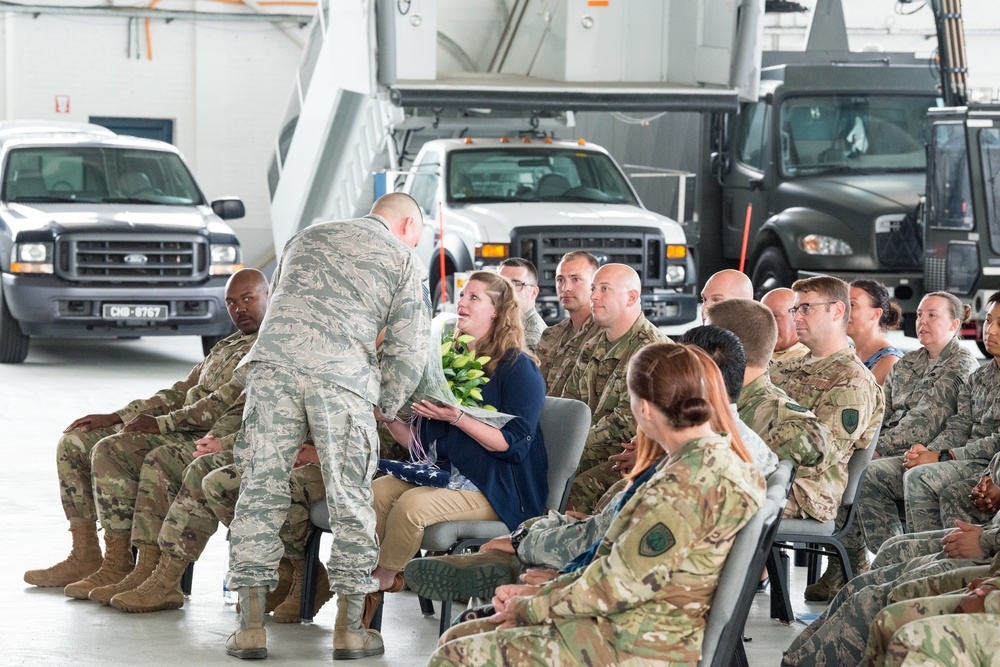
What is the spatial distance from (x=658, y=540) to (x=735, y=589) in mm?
237

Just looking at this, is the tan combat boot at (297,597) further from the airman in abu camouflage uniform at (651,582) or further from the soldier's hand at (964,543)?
the soldier's hand at (964,543)

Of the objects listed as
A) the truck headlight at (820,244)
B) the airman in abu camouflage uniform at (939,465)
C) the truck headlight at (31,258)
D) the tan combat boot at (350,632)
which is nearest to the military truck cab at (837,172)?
the truck headlight at (820,244)

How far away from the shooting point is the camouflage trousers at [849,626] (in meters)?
3.91

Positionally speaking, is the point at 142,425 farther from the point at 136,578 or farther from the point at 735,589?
the point at 735,589

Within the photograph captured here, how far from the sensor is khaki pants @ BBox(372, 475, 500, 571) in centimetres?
480

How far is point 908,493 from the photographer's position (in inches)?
213

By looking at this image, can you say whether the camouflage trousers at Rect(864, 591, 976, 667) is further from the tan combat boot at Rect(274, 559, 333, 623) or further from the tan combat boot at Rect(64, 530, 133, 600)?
the tan combat boot at Rect(64, 530, 133, 600)

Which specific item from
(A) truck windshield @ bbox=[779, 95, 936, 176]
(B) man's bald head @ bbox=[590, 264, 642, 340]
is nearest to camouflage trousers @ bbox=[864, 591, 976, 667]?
(B) man's bald head @ bbox=[590, 264, 642, 340]

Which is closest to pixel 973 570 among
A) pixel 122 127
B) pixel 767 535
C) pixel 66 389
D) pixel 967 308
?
pixel 767 535

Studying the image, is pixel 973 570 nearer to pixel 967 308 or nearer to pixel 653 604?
pixel 653 604

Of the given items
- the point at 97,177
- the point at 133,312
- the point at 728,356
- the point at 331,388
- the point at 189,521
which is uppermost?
the point at 97,177

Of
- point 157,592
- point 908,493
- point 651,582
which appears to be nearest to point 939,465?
point 908,493

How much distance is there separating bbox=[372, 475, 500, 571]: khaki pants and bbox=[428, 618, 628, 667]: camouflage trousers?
1396mm

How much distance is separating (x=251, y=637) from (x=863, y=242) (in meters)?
9.33
